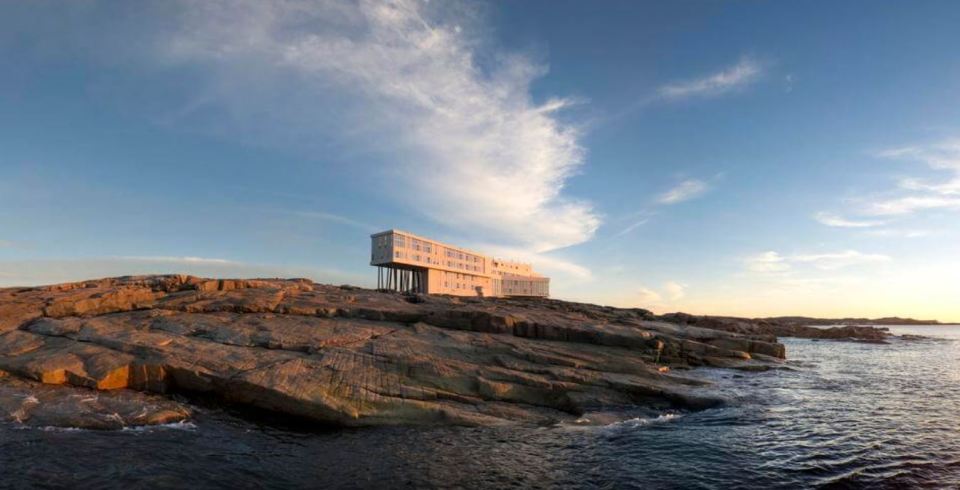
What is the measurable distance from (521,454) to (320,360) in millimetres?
13417

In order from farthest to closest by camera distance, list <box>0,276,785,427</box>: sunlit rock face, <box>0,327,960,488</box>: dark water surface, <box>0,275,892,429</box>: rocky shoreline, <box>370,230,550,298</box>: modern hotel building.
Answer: <box>370,230,550,298</box>: modern hotel building → <box>0,276,785,427</box>: sunlit rock face → <box>0,275,892,429</box>: rocky shoreline → <box>0,327,960,488</box>: dark water surface

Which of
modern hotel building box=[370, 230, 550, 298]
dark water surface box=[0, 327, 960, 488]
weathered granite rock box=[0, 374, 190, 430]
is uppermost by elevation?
modern hotel building box=[370, 230, 550, 298]

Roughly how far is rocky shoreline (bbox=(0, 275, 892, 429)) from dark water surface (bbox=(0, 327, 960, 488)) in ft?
4.87

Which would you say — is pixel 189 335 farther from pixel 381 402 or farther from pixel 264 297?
pixel 381 402

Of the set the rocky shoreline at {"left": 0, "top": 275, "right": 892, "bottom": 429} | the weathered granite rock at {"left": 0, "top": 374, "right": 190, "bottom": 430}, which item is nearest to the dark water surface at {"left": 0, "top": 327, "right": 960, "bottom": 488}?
the weathered granite rock at {"left": 0, "top": 374, "right": 190, "bottom": 430}

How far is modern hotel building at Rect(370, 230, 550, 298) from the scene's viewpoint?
88.3 m

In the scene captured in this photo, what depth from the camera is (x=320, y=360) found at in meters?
27.3

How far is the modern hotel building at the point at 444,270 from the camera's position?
290 ft

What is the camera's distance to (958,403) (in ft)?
99.9

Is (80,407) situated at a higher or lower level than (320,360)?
lower

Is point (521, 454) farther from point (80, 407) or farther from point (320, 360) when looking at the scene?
point (80, 407)

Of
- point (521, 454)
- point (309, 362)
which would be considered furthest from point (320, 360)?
point (521, 454)

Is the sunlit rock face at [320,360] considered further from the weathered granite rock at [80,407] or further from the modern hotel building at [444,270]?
the modern hotel building at [444,270]

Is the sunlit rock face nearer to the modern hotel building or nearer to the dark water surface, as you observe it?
the dark water surface
